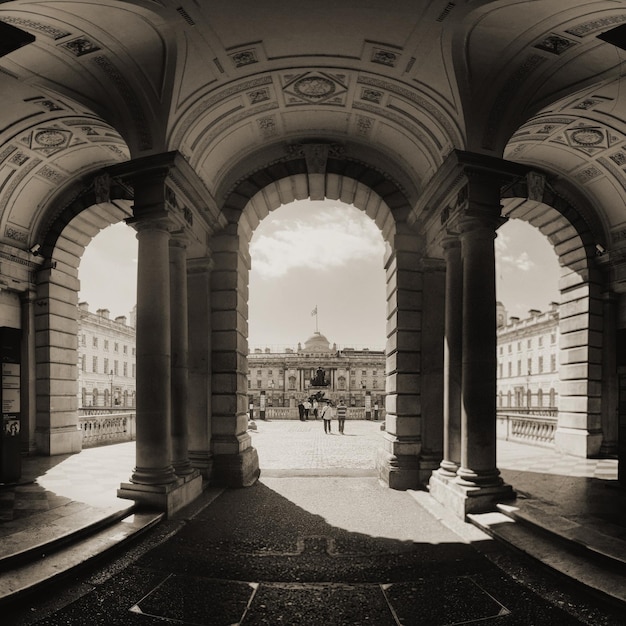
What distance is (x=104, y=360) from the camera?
58906mm

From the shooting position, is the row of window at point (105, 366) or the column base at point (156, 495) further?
the row of window at point (105, 366)

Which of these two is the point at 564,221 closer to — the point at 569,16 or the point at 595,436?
the point at 595,436

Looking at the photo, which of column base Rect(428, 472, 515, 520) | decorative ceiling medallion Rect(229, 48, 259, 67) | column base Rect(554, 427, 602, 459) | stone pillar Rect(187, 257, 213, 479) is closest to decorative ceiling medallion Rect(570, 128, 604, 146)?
decorative ceiling medallion Rect(229, 48, 259, 67)

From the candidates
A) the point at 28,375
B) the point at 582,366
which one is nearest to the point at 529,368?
the point at 582,366

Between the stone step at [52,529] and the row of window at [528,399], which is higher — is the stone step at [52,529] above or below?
above

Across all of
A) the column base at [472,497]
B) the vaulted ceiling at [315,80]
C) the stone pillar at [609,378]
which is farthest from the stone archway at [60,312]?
the stone pillar at [609,378]

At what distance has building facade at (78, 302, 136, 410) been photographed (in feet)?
179

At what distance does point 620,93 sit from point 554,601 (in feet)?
28.0

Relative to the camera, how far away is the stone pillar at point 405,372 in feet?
34.5

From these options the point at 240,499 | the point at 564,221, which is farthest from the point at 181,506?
the point at 564,221

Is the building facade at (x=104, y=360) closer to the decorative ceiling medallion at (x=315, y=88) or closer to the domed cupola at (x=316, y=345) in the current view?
the domed cupola at (x=316, y=345)

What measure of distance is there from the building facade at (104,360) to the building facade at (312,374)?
34.1 meters

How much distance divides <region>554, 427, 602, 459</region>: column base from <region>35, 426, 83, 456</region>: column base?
13.7m

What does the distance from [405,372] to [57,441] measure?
952 centimetres
